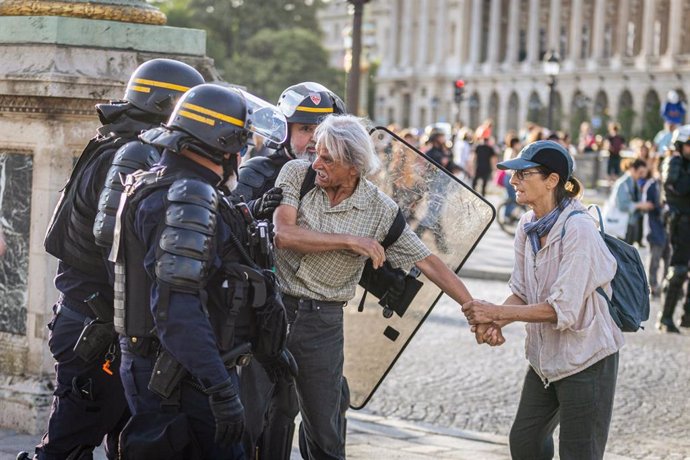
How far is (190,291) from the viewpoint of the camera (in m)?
4.03

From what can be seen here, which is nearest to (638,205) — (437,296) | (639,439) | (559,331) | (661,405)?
(661,405)

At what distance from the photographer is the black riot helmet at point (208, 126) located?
4.18m

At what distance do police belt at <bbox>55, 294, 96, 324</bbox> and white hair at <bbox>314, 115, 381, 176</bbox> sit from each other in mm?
1048

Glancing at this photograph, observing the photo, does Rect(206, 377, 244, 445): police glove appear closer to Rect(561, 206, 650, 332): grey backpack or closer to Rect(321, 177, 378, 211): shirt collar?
Rect(321, 177, 378, 211): shirt collar

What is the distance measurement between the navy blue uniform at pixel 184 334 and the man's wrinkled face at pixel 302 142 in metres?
1.50

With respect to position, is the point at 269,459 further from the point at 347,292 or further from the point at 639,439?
the point at 639,439

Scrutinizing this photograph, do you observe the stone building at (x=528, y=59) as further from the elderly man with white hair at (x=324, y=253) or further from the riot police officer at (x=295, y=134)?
the elderly man with white hair at (x=324, y=253)

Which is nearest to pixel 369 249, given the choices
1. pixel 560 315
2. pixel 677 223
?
pixel 560 315

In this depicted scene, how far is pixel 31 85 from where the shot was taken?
6.29 m

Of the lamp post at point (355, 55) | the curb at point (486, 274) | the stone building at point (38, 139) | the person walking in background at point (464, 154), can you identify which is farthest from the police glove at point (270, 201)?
the person walking in background at point (464, 154)

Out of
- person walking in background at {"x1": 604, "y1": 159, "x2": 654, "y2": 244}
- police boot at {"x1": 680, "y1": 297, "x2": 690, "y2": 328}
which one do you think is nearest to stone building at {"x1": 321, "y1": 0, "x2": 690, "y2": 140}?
person walking in background at {"x1": 604, "y1": 159, "x2": 654, "y2": 244}

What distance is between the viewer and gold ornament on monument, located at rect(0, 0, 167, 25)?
666 centimetres

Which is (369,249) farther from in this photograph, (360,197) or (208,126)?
(208,126)

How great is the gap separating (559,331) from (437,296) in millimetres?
1117
